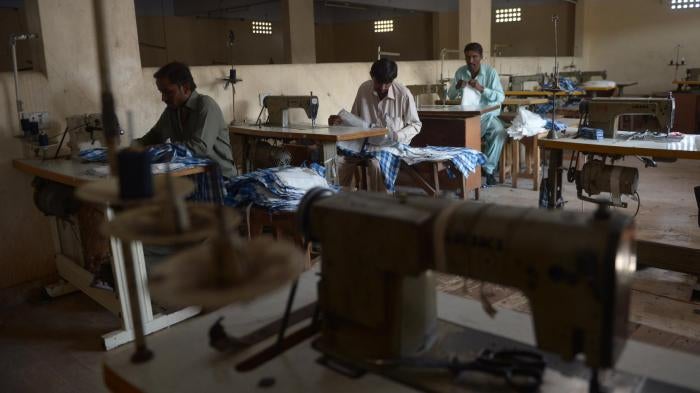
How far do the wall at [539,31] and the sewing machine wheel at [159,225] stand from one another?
11.0 meters

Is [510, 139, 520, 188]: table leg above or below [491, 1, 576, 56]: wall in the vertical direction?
below

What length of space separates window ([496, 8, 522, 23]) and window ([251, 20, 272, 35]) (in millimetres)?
4842

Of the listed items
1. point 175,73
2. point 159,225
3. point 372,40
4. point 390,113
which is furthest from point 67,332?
point 372,40

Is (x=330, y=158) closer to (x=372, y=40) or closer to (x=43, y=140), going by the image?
(x=43, y=140)

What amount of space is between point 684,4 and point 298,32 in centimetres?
658

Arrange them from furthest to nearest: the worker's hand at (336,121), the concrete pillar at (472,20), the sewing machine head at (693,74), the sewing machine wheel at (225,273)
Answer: the sewing machine head at (693,74), the concrete pillar at (472,20), the worker's hand at (336,121), the sewing machine wheel at (225,273)

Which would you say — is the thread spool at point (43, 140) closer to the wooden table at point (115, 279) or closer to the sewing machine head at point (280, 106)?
the wooden table at point (115, 279)

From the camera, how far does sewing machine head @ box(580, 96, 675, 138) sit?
3.01 metres

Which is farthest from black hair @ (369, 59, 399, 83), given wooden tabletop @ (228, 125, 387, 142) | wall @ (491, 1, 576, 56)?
wall @ (491, 1, 576, 56)

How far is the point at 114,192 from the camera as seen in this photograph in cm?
89

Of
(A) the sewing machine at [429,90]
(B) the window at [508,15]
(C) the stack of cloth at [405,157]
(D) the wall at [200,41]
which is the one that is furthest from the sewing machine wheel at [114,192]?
(B) the window at [508,15]

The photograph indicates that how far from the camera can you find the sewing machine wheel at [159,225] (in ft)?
2.64

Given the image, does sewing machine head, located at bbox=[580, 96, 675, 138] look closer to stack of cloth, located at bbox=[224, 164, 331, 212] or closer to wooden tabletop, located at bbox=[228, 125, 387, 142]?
wooden tabletop, located at bbox=[228, 125, 387, 142]

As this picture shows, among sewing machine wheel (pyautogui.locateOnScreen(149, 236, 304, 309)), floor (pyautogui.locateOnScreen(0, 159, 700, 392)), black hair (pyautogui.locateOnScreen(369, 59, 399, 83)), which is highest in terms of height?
black hair (pyautogui.locateOnScreen(369, 59, 399, 83))
